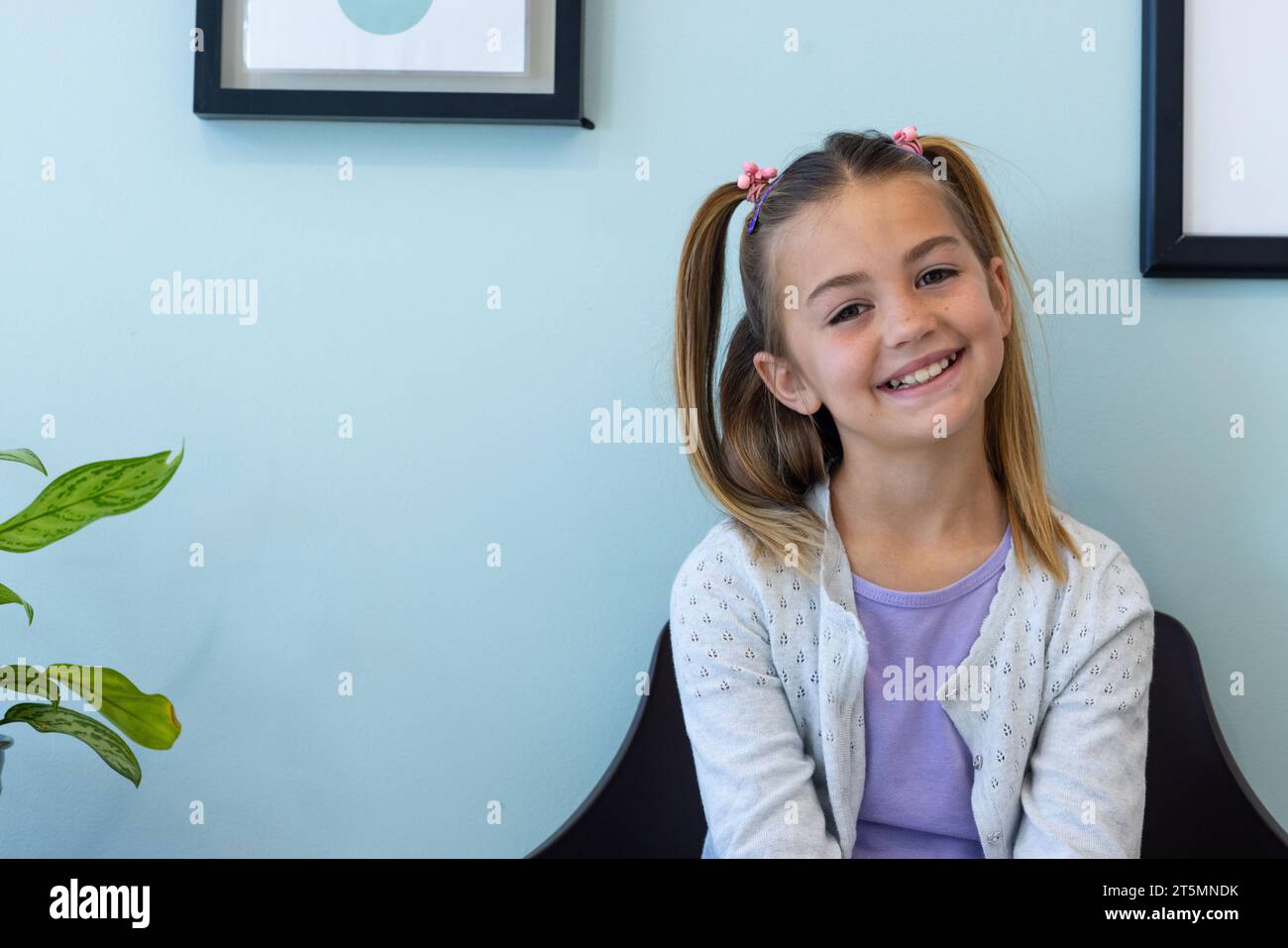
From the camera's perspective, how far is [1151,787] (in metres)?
0.99

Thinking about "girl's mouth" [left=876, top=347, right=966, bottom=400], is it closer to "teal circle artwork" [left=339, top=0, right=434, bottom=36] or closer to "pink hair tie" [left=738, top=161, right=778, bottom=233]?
"pink hair tie" [left=738, top=161, right=778, bottom=233]

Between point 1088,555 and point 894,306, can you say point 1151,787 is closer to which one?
point 1088,555

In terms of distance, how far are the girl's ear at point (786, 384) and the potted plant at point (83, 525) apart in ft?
1.58

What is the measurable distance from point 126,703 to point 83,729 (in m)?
0.05

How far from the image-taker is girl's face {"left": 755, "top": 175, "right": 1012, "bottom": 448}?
873 millimetres

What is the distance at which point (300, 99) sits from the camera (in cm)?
102

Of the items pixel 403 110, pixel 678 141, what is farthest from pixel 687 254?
pixel 403 110

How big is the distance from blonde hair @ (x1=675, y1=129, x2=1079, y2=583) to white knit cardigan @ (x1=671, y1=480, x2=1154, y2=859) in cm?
3

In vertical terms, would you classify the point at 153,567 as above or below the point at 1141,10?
below

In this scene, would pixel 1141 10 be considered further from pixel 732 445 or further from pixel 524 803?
pixel 524 803

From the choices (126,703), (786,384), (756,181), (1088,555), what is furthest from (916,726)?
(126,703)

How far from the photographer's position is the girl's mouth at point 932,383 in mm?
882

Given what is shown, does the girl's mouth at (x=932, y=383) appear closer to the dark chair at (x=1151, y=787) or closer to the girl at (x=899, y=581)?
the girl at (x=899, y=581)
